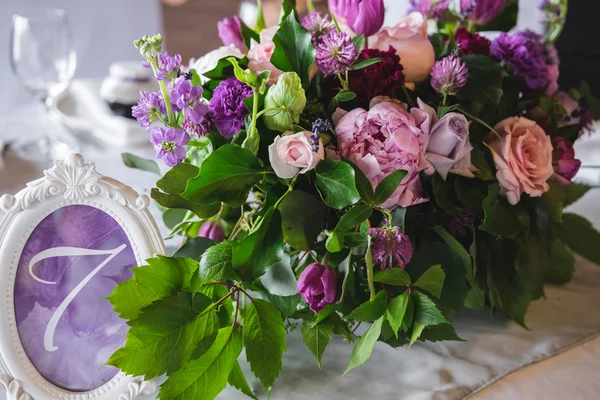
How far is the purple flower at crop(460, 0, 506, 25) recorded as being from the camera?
762 millimetres

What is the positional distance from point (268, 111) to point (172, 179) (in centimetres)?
10

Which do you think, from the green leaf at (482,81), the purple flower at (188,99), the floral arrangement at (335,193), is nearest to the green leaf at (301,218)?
the floral arrangement at (335,193)

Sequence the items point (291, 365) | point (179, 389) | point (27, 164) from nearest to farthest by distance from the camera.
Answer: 1. point (179, 389)
2. point (291, 365)
3. point (27, 164)

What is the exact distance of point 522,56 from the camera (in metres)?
0.72

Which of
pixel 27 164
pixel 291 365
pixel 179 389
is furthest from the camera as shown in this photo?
pixel 27 164

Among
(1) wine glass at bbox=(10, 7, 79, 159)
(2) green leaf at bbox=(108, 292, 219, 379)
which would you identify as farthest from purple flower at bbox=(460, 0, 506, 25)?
(1) wine glass at bbox=(10, 7, 79, 159)

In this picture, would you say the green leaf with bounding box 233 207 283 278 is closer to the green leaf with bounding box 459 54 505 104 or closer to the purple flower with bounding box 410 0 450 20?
the green leaf with bounding box 459 54 505 104

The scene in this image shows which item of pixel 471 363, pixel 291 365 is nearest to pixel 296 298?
pixel 291 365

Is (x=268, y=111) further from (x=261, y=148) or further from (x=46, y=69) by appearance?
(x=46, y=69)

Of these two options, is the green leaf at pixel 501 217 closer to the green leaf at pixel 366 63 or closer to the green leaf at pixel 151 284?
the green leaf at pixel 366 63

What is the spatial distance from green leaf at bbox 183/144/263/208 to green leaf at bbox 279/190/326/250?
0.03 meters

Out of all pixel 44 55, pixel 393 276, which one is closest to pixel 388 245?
pixel 393 276

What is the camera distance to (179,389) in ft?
1.65

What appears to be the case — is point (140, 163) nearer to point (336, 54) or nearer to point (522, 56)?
point (336, 54)
